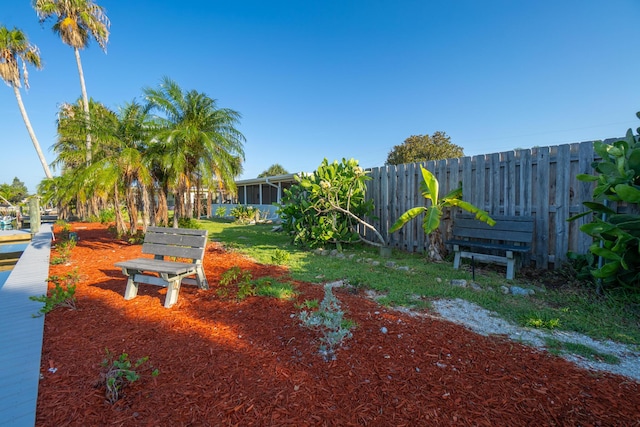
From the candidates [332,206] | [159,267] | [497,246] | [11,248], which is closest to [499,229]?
[497,246]

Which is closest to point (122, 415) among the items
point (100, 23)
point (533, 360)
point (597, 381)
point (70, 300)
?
point (70, 300)

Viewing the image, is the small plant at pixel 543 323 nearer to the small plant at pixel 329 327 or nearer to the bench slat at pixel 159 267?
the small plant at pixel 329 327

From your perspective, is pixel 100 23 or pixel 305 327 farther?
pixel 100 23

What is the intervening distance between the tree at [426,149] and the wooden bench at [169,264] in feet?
94.9

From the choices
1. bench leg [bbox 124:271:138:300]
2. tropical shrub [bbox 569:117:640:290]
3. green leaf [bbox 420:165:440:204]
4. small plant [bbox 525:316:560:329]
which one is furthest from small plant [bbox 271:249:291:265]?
tropical shrub [bbox 569:117:640:290]

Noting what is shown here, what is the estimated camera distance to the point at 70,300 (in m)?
3.88

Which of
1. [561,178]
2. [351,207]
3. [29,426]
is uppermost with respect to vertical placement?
[561,178]

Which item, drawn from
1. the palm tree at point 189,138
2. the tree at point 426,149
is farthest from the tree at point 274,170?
the palm tree at point 189,138

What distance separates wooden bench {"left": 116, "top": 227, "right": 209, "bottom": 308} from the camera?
12.8 feet

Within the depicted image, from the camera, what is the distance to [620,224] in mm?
3436

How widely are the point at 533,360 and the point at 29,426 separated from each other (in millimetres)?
3723

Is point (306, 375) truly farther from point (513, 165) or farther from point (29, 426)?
point (513, 165)

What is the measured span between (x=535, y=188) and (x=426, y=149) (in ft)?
90.0

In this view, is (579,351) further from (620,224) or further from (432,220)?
(432,220)
